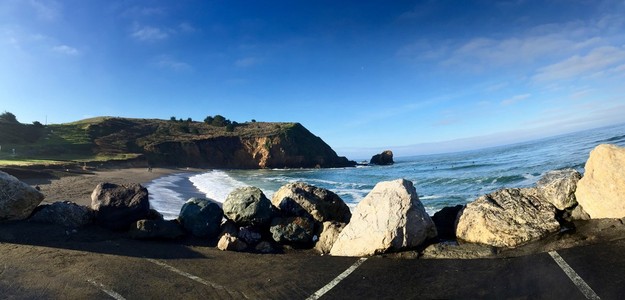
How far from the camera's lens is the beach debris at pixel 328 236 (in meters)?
8.71

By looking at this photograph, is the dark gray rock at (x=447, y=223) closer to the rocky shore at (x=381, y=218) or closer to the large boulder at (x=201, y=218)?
the rocky shore at (x=381, y=218)

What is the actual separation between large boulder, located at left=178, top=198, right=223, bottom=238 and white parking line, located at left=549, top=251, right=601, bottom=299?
319 inches

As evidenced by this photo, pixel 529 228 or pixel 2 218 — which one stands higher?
pixel 2 218

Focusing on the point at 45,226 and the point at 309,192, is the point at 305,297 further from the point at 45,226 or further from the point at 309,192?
the point at 45,226

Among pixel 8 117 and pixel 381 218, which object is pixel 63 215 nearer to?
pixel 381 218

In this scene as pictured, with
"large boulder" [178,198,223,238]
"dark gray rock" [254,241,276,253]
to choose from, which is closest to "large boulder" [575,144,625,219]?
"dark gray rock" [254,241,276,253]

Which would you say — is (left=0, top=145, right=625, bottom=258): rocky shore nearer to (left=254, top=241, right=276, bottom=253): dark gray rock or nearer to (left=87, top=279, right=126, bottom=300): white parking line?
(left=254, top=241, right=276, bottom=253): dark gray rock

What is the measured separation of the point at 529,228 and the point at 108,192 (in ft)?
36.7

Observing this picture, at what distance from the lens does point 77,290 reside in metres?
6.03

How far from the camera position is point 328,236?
8883mm

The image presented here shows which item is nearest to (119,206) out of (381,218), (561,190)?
(381,218)

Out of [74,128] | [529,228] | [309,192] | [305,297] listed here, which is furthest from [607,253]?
[74,128]

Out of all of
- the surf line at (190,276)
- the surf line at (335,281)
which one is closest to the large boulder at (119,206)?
the surf line at (190,276)

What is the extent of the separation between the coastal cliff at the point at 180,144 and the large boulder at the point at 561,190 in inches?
2292
